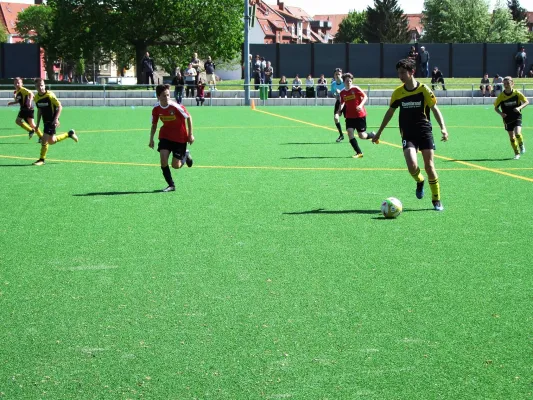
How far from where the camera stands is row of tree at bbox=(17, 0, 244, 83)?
187 ft

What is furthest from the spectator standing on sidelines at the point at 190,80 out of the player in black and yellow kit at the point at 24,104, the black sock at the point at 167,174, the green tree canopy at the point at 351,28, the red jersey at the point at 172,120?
the green tree canopy at the point at 351,28

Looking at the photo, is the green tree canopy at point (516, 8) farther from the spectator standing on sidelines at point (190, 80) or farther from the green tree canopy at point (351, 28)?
the spectator standing on sidelines at point (190, 80)

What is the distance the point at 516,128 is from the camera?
1711 cm

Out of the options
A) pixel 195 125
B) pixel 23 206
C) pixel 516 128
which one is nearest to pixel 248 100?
pixel 195 125

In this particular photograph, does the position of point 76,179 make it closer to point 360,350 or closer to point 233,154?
point 233,154

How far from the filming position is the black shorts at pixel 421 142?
10.6 meters

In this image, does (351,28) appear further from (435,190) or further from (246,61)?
(435,190)

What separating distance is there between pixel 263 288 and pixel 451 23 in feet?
304

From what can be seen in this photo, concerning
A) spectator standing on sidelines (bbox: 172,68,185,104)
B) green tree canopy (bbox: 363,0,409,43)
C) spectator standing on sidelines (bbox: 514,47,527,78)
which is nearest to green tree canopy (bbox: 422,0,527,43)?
green tree canopy (bbox: 363,0,409,43)

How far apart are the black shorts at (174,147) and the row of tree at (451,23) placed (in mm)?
84892

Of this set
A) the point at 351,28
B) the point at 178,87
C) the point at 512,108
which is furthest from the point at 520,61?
the point at 351,28

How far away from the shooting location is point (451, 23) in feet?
310

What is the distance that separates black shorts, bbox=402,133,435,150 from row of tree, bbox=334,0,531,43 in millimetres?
86006

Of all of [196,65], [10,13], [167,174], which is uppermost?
[10,13]
